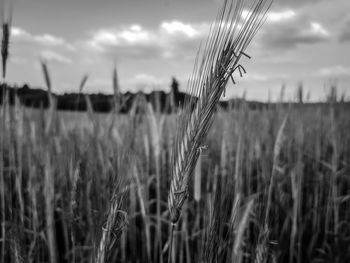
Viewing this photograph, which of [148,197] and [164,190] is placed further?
[164,190]

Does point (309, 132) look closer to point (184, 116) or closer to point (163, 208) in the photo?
point (163, 208)

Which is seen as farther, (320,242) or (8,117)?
(320,242)

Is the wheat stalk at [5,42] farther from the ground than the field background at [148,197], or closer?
farther from the ground

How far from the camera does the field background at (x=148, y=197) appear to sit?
0.73 metres

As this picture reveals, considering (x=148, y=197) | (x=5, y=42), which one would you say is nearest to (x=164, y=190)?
(x=148, y=197)

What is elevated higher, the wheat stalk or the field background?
the wheat stalk

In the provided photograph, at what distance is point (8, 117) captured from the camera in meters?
1.69

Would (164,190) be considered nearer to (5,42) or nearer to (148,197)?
(148,197)

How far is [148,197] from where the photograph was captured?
2.16 meters

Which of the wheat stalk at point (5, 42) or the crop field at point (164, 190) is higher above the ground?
the wheat stalk at point (5, 42)

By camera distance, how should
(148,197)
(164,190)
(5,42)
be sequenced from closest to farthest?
(5,42)
(148,197)
(164,190)

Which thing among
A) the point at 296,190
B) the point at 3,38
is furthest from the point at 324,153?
the point at 3,38

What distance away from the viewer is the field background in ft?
2.40

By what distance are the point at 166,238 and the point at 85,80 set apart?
1104 millimetres
